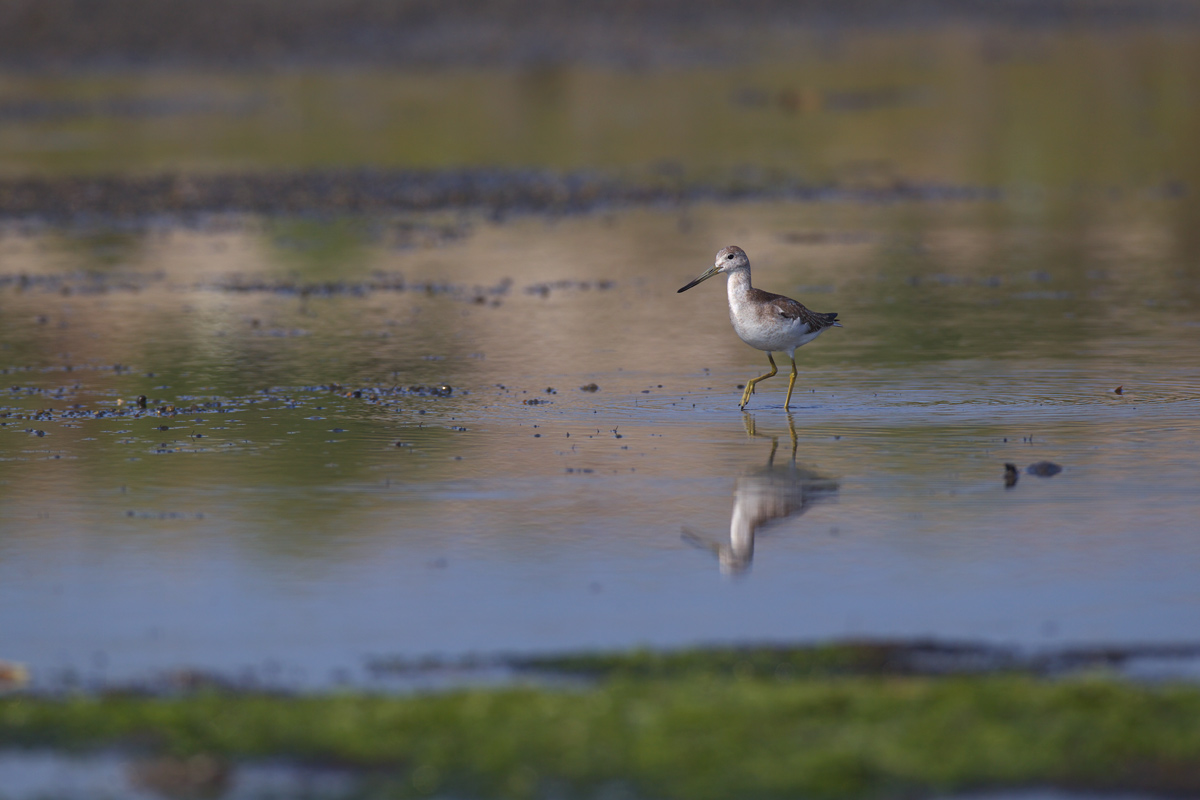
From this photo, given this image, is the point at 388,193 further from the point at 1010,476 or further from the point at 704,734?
the point at 704,734

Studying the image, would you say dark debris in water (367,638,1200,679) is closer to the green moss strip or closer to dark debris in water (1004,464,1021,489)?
the green moss strip

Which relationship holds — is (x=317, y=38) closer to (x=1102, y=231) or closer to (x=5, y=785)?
(x=1102, y=231)

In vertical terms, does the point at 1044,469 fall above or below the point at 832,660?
above

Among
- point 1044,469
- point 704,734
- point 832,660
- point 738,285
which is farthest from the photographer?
point 738,285

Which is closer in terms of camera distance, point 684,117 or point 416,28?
point 684,117

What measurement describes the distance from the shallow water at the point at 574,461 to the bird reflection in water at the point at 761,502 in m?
0.04

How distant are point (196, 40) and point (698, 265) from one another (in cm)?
3953

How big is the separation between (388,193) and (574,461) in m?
19.1

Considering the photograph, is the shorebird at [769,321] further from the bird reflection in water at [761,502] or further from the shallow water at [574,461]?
the bird reflection in water at [761,502]

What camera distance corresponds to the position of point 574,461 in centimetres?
1356

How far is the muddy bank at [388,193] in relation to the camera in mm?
30359

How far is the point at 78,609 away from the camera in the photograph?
10328mm

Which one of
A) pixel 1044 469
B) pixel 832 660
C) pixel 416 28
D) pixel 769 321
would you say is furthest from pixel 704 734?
pixel 416 28

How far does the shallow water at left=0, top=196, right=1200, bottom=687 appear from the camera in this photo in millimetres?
10047
